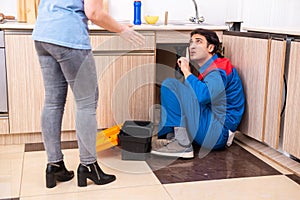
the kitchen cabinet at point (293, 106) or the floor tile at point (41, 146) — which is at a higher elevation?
the kitchen cabinet at point (293, 106)

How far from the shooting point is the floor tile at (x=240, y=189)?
6.20ft

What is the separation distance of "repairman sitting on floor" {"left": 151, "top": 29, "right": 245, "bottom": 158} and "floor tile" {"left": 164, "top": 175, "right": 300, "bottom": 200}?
38cm

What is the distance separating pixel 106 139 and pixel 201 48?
0.81 m

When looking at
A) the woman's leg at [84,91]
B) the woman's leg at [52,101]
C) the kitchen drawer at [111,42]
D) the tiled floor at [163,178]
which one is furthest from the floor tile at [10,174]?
the kitchen drawer at [111,42]

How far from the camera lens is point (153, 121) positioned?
2.77m

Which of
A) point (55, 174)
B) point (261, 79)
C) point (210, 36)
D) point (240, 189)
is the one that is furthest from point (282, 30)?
point (55, 174)

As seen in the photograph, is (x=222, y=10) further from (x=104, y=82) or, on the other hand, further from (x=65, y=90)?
(x=65, y=90)

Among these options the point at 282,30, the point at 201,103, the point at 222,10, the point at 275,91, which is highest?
the point at 222,10

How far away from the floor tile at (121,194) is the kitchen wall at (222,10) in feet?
5.19

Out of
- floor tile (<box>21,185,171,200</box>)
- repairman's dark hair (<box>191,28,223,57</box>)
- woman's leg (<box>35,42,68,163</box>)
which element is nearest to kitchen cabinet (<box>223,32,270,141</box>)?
repairman's dark hair (<box>191,28,223,57</box>)

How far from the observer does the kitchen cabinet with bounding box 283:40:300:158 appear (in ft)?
6.88

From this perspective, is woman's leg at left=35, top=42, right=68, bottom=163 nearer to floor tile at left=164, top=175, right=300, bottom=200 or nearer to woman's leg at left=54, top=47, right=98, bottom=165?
woman's leg at left=54, top=47, right=98, bottom=165

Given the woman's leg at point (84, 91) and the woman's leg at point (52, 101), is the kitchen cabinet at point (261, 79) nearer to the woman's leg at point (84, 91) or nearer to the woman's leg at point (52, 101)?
the woman's leg at point (84, 91)

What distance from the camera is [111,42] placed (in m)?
2.60
